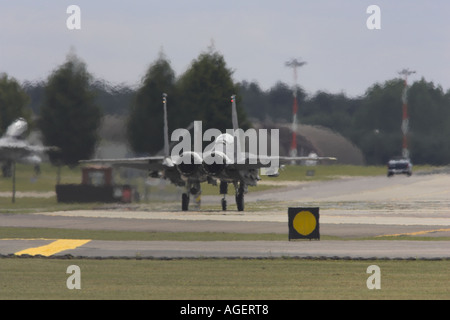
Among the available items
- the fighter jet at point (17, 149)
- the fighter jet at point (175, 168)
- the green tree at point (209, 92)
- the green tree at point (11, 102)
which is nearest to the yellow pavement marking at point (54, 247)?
the fighter jet at point (175, 168)

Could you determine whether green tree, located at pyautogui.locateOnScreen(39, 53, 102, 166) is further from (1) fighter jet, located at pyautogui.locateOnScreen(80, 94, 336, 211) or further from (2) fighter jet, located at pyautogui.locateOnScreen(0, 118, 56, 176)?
(1) fighter jet, located at pyautogui.locateOnScreen(80, 94, 336, 211)

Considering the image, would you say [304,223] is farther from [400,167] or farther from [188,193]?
[400,167]

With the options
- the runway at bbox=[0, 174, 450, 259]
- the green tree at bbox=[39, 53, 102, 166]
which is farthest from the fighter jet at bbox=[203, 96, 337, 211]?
the green tree at bbox=[39, 53, 102, 166]

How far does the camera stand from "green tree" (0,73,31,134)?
70.6 meters

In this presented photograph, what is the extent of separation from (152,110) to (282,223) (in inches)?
967

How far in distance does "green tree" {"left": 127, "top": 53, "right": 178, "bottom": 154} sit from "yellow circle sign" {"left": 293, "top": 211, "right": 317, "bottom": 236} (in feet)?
103

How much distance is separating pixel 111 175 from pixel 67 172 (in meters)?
3.82

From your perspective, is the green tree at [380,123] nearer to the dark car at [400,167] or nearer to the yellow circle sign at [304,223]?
the dark car at [400,167]

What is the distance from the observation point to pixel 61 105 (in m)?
63.5

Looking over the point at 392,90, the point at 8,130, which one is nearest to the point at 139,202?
the point at 8,130

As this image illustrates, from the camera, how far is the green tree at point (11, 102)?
70.6 m

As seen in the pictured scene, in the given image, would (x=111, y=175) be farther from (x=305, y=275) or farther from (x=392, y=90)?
(x=392, y=90)

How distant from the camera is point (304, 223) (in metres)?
29.9

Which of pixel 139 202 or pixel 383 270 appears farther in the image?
pixel 139 202
